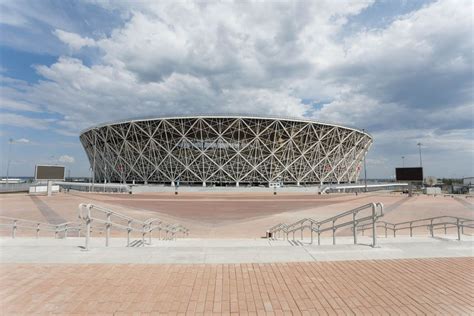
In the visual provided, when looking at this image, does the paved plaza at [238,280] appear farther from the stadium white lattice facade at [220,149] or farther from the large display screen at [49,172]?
the stadium white lattice facade at [220,149]

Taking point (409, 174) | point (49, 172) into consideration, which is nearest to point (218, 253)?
point (49, 172)

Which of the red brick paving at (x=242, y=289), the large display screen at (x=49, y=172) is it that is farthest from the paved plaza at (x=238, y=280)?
the large display screen at (x=49, y=172)

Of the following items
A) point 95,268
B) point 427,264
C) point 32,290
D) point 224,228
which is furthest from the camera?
point 224,228

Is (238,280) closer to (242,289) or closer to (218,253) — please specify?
(242,289)

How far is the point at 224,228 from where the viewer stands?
46.1ft

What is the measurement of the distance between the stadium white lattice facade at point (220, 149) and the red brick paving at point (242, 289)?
4855cm

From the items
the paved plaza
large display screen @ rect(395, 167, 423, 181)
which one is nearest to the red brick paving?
the paved plaza

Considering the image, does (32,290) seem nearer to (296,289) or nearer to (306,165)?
(296,289)

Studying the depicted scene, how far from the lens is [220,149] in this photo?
181 feet

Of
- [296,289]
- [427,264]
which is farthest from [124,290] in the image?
[427,264]

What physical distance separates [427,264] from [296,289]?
9.89 ft

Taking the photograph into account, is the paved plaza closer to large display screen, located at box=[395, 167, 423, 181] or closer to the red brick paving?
the red brick paving

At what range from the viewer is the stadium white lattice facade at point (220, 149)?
177 feet

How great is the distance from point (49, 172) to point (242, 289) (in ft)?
116
